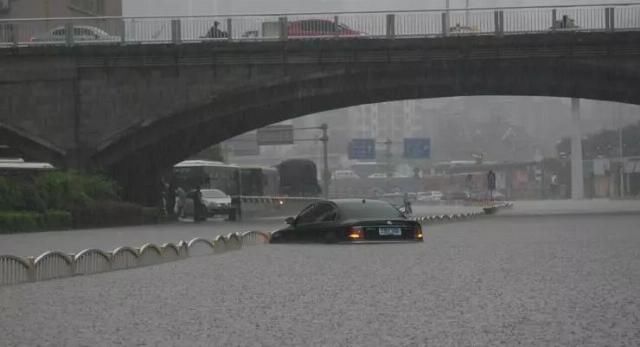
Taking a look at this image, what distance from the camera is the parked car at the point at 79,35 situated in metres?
52.6

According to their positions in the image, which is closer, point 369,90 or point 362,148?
point 369,90

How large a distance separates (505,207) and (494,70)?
22593 millimetres

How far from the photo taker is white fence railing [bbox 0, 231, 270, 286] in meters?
16.8

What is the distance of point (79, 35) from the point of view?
53.6 m

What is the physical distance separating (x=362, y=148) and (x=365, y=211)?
6370cm

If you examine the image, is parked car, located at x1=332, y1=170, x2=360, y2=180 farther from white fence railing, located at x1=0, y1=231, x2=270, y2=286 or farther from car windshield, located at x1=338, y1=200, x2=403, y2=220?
white fence railing, located at x1=0, y1=231, x2=270, y2=286

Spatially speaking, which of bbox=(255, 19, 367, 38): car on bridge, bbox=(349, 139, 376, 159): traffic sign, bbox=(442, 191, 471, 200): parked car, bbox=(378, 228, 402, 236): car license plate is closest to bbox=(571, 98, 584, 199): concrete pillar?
bbox=(349, 139, 376, 159): traffic sign

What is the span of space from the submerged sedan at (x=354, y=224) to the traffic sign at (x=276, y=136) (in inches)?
2214

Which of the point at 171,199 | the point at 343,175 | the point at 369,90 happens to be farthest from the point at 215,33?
the point at 343,175

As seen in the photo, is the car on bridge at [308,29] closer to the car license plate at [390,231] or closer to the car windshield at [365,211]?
the car windshield at [365,211]

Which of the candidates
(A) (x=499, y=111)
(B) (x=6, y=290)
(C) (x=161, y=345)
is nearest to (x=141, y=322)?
(C) (x=161, y=345)

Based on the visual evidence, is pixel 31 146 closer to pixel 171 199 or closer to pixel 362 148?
pixel 171 199

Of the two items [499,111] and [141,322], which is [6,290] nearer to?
[141,322]

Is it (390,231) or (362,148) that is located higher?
(362,148)
